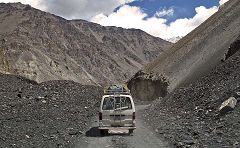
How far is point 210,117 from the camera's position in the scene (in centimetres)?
2300

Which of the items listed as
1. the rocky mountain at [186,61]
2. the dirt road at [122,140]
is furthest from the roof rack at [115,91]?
the rocky mountain at [186,61]

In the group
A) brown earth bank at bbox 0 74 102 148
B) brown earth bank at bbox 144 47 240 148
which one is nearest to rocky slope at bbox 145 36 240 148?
brown earth bank at bbox 144 47 240 148

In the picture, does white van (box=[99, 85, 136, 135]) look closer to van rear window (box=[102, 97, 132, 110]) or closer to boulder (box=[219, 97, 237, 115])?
van rear window (box=[102, 97, 132, 110])

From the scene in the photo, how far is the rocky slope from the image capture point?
55.9 ft

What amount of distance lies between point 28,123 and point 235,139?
38.1 feet

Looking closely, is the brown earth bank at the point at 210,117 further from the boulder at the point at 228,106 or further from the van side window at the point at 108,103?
the van side window at the point at 108,103

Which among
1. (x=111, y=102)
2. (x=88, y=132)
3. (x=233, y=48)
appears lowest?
(x=88, y=132)

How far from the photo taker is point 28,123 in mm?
23234

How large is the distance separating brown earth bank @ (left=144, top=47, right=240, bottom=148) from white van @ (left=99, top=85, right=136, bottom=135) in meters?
1.82

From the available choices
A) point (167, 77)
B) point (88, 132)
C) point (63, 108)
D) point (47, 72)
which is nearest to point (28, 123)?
point (88, 132)

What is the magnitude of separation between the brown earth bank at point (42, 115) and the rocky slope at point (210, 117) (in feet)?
15.9

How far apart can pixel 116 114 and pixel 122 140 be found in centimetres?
251

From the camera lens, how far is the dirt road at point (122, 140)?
17.6 metres

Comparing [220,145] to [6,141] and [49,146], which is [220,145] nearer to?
[49,146]
